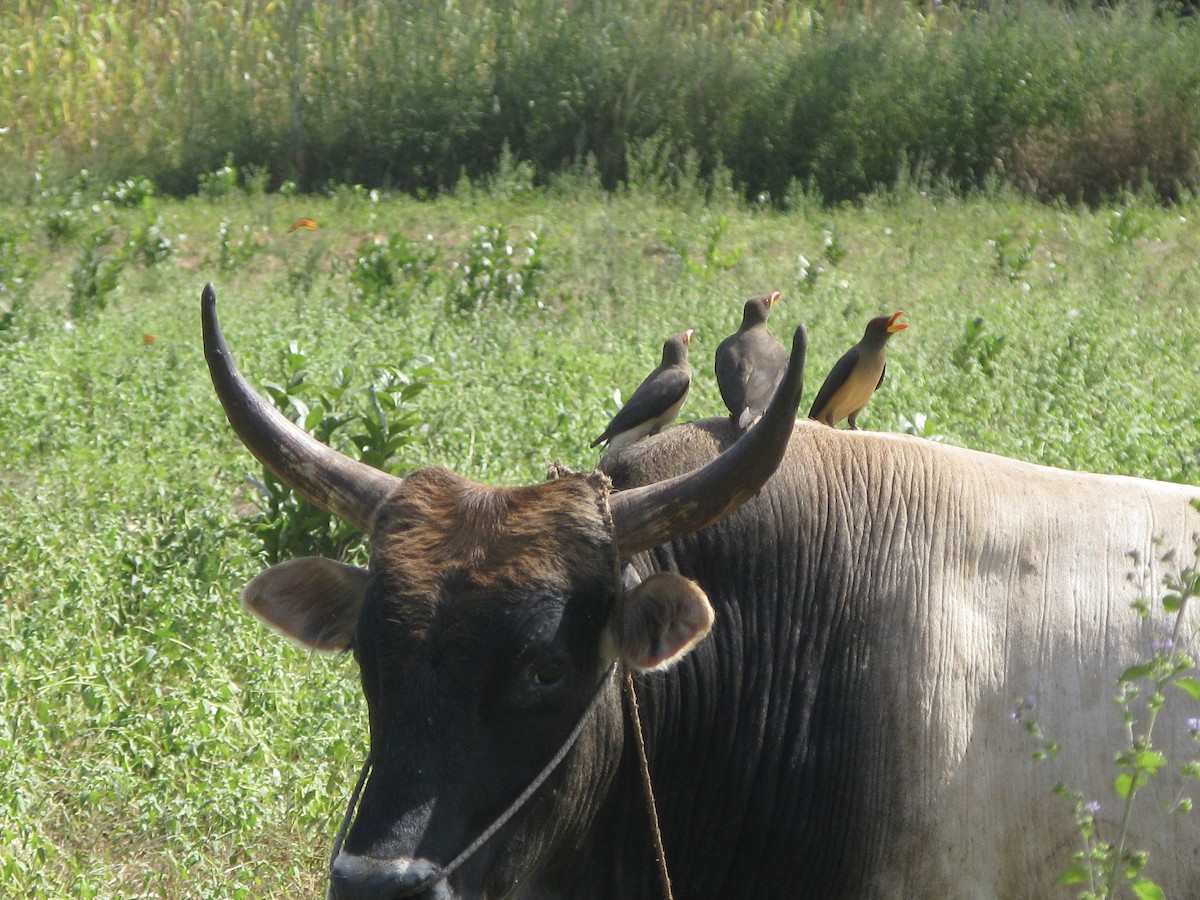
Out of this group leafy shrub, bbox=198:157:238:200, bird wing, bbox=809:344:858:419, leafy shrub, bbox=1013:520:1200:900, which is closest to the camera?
leafy shrub, bbox=1013:520:1200:900

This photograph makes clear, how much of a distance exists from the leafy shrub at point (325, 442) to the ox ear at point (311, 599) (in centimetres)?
256

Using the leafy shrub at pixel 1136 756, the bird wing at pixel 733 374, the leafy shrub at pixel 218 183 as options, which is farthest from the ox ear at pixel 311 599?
the leafy shrub at pixel 218 183

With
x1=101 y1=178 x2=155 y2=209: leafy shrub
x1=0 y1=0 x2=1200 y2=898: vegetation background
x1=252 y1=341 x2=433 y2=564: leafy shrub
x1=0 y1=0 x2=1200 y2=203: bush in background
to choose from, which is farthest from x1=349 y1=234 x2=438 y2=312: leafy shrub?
x1=101 y1=178 x2=155 y2=209: leafy shrub

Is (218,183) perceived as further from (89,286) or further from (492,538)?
(492,538)

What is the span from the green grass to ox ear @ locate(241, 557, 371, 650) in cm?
114

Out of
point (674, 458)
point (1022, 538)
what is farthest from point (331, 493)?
point (1022, 538)

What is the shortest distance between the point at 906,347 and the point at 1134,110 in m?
7.08

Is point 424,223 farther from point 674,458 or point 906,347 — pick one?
point 674,458

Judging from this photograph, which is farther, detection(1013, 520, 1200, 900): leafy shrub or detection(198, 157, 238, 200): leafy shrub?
detection(198, 157, 238, 200): leafy shrub

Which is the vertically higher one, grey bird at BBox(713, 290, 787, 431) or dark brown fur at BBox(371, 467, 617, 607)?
dark brown fur at BBox(371, 467, 617, 607)

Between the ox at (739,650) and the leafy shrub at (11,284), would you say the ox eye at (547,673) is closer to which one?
the ox at (739,650)

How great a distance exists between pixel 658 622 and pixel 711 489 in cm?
30

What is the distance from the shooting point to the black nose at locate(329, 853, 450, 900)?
2.63m

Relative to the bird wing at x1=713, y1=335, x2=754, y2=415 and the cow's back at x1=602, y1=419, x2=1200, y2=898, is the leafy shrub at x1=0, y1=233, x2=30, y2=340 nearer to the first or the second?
the bird wing at x1=713, y1=335, x2=754, y2=415
